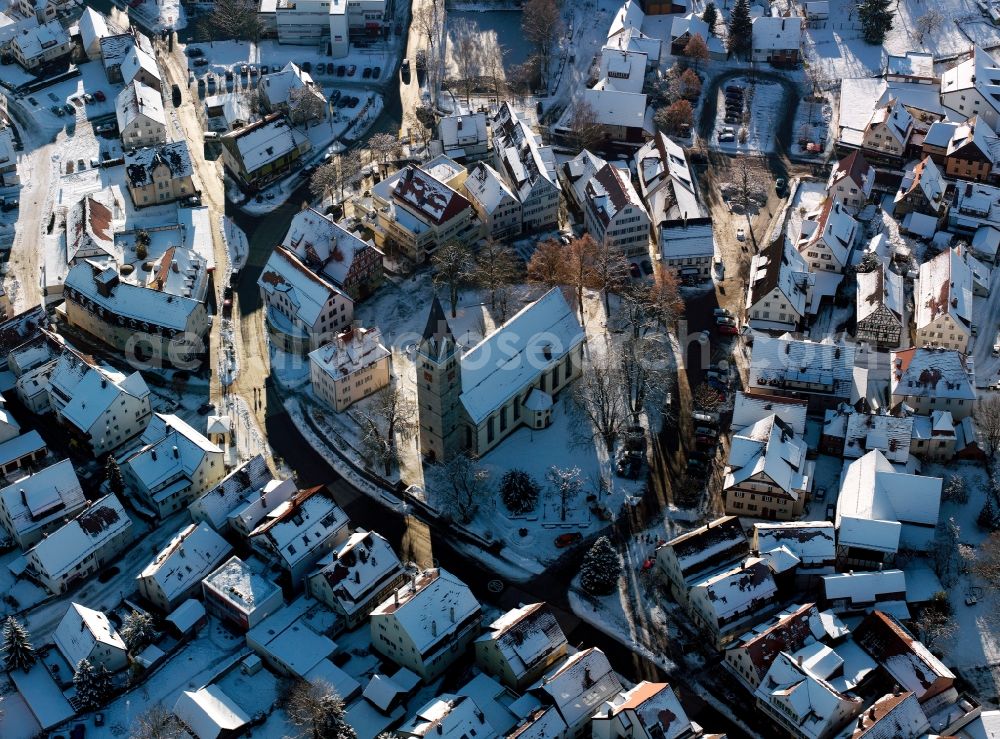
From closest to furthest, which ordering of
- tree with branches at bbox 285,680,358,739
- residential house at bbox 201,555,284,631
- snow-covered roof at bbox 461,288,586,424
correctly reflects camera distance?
1. tree with branches at bbox 285,680,358,739
2. residential house at bbox 201,555,284,631
3. snow-covered roof at bbox 461,288,586,424

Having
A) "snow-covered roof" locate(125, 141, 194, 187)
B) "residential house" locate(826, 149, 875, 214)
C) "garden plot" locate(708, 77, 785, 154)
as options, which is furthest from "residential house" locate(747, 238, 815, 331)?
"snow-covered roof" locate(125, 141, 194, 187)

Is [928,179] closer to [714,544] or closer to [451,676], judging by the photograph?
[714,544]

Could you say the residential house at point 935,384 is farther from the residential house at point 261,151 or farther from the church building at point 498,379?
the residential house at point 261,151

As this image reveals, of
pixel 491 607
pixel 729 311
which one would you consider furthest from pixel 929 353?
pixel 491 607

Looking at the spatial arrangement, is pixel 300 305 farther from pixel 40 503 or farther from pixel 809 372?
pixel 809 372

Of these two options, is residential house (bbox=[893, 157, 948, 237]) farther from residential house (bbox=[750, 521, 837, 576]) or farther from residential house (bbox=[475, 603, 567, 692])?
residential house (bbox=[475, 603, 567, 692])

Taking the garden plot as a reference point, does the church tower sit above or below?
below
